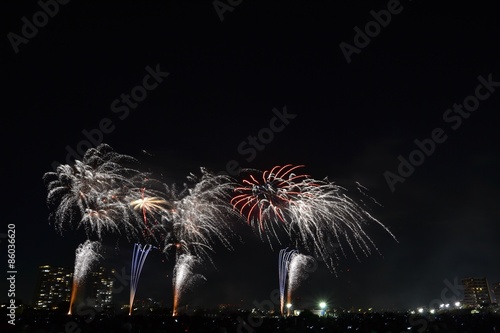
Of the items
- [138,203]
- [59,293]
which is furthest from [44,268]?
[138,203]

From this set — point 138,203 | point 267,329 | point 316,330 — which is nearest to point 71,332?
point 138,203

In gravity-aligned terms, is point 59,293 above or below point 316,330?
above

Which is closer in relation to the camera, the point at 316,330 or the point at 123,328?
the point at 123,328

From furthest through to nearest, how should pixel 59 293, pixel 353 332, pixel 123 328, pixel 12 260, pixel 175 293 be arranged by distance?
pixel 59 293, pixel 175 293, pixel 353 332, pixel 123 328, pixel 12 260

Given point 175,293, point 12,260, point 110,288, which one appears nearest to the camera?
point 12,260

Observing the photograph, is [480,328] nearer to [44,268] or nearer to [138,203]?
[138,203]

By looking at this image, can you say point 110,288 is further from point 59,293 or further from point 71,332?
point 71,332

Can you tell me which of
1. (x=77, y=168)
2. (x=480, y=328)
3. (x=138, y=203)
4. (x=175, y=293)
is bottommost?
(x=480, y=328)
